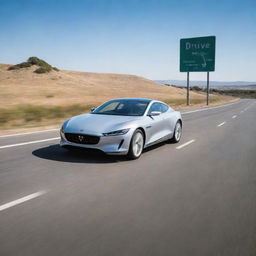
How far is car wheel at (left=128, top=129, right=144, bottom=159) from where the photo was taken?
7.29 m

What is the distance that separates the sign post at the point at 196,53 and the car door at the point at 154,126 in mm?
31451

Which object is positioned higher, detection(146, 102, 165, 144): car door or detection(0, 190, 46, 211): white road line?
detection(146, 102, 165, 144): car door

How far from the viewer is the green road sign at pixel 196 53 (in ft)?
128

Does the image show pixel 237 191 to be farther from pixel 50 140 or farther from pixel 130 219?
pixel 50 140

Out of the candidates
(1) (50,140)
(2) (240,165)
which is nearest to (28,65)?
(1) (50,140)

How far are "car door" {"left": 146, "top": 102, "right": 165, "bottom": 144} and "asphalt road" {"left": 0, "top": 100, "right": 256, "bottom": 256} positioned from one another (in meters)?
0.59

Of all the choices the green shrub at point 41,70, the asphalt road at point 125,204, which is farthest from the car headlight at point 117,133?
the green shrub at point 41,70

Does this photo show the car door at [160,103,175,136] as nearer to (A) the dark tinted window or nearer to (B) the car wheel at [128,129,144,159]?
(A) the dark tinted window

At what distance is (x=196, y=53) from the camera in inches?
1544

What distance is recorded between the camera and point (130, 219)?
4.03 meters

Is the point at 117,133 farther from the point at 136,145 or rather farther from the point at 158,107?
the point at 158,107

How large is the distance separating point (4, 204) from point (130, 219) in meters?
1.74

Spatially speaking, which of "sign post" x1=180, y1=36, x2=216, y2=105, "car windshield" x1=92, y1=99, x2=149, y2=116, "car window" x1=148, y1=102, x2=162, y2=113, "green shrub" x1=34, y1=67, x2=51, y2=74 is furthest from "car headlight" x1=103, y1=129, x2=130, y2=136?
"green shrub" x1=34, y1=67, x2=51, y2=74

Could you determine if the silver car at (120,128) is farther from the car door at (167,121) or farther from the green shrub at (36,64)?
the green shrub at (36,64)
